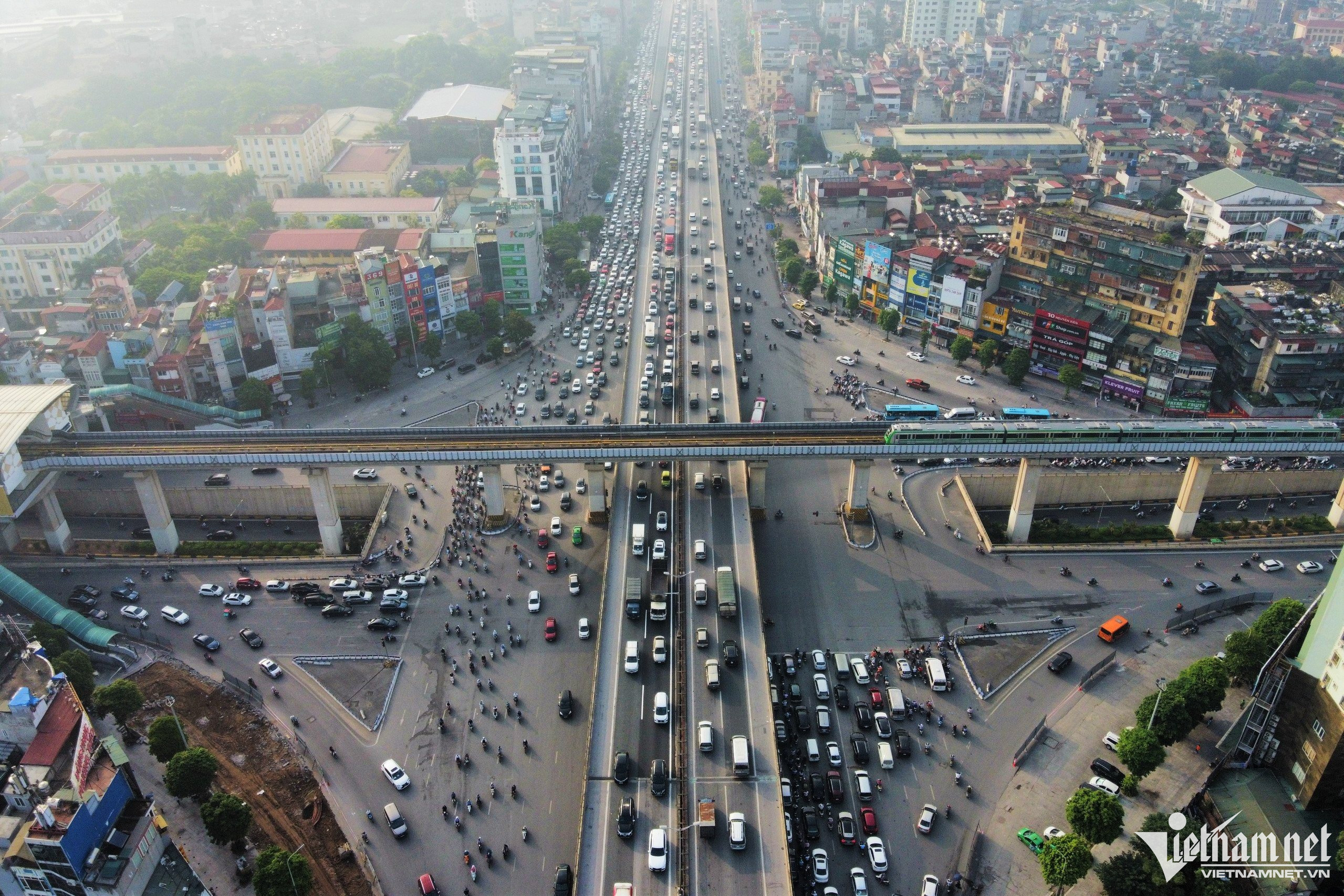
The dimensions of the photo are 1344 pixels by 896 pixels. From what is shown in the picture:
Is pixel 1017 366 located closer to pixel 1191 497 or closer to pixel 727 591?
pixel 1191 497

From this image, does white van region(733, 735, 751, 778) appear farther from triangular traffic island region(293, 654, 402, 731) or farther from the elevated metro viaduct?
the elevated metro viaduct

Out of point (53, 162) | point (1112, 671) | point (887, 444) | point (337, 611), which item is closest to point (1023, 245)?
point (887, 444)

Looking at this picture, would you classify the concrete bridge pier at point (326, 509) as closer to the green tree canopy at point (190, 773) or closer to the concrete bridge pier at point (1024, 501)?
the green tree canopy at point (190, 773)

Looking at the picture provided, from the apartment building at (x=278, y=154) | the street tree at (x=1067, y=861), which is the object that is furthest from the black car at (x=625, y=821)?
the apartment building at (x=278, y=154)

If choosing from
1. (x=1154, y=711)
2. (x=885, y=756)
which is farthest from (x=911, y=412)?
(x=885, y=756)

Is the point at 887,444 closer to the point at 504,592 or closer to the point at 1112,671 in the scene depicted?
the point at 1112,671

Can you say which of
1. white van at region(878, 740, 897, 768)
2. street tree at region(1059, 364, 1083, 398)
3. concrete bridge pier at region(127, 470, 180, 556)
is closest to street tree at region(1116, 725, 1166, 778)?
white van at region(878, 740, 897, 768)
